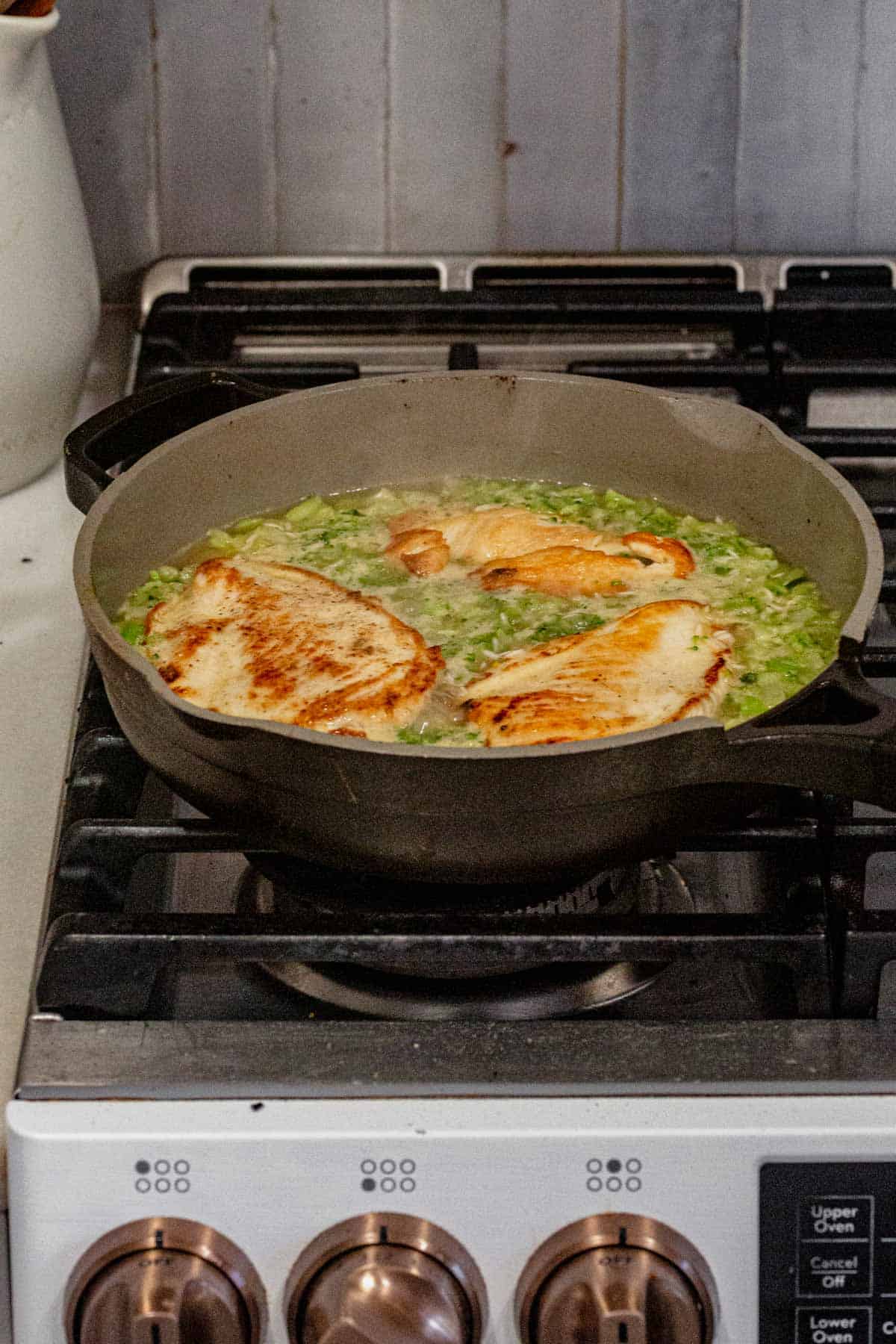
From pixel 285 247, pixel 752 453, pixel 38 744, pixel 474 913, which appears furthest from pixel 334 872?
pixel 285 247

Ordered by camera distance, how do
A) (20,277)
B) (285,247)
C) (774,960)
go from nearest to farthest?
(774,960) < (20,277) < (285,247)

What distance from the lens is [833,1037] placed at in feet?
2.77

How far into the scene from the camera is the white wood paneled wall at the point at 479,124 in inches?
65.3

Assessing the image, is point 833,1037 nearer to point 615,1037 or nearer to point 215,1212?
point 615,1037

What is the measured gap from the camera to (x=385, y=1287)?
77cm

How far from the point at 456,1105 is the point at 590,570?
1.57 feet

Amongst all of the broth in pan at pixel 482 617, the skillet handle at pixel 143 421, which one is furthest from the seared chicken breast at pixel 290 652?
the skillet handle at pixel 143 421

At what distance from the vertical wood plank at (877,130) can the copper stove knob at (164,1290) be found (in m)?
1.36

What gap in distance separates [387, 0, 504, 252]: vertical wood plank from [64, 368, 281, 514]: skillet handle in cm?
52

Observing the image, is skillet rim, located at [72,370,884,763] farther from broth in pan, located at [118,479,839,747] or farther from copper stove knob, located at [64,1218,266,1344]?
copper stove knob, located at [64,1218,266,1344]

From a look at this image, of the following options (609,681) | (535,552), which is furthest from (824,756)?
(535,552)

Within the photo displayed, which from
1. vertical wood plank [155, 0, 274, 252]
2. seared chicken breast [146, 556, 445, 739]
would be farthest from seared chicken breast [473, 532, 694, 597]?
vertical wood plank [155, 0, 274, 252]

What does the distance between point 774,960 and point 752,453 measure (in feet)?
1.54

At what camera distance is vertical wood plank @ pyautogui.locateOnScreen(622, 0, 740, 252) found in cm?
165
